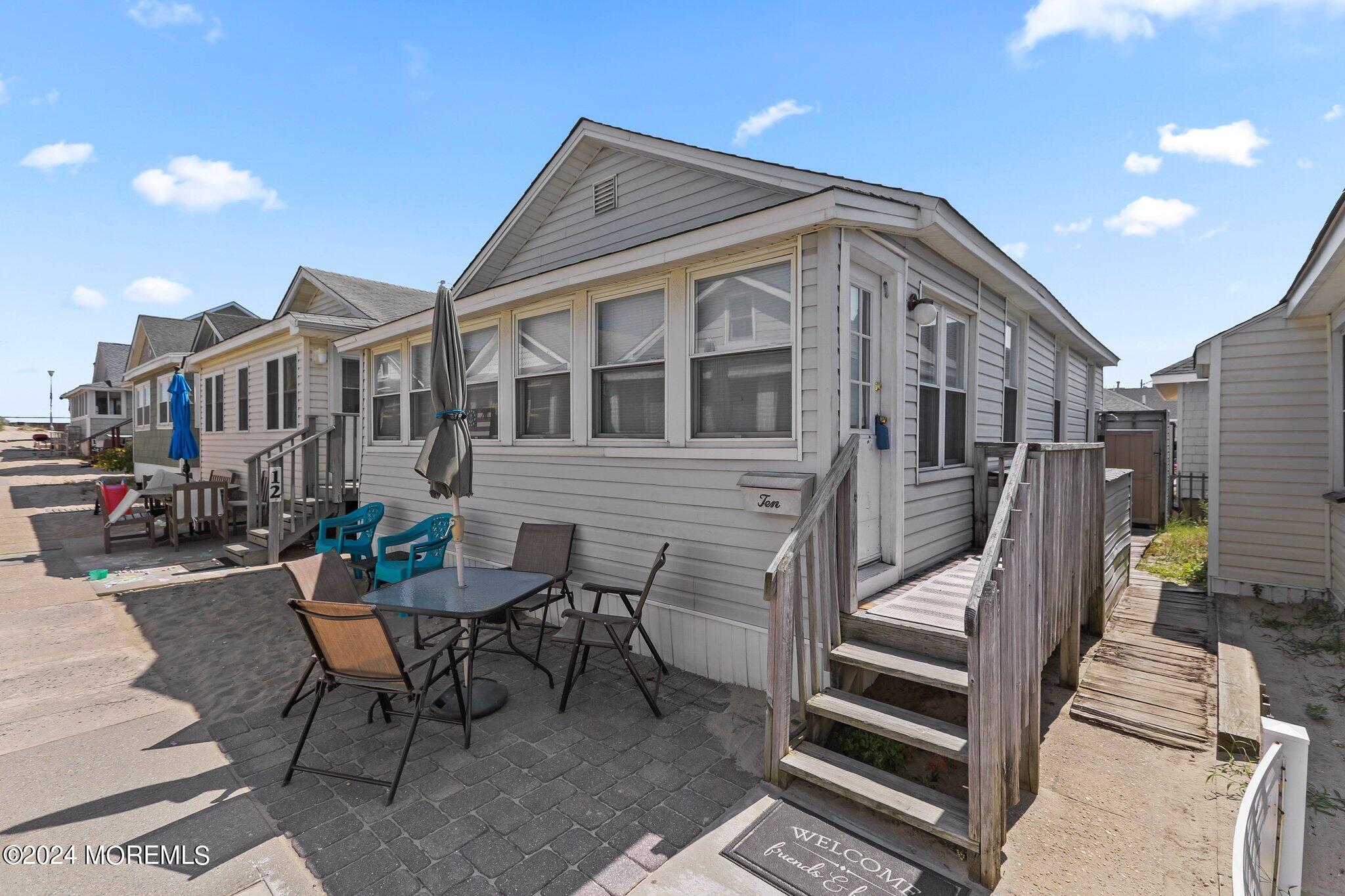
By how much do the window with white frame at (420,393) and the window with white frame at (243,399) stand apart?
6.36 metres

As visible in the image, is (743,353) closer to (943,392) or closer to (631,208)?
(943,392)

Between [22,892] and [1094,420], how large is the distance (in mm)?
13796

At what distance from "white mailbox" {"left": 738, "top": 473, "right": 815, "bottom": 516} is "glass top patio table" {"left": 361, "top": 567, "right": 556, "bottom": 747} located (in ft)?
5.28

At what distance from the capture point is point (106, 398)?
→ 107 feet

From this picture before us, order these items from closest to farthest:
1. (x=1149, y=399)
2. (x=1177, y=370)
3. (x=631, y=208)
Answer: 1. (x=631, y=208)
2. (x=1177, y=370)
3. (x=1149, y=399)

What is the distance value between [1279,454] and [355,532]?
11037 mm

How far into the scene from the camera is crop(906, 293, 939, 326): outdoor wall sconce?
4441mm

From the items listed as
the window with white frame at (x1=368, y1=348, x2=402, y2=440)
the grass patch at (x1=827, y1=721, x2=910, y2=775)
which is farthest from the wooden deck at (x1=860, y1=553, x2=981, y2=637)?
the window with white frame at (x1=368, y1=348, x2=402, y2=440)

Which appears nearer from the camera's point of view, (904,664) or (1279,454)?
(904,664)

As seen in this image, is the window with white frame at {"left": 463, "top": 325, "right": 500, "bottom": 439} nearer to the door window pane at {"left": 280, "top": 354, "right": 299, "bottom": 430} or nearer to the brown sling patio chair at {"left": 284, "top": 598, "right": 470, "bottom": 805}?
the brown sling patio chair at {"left": 284, "top": 598, "right": 470, "bottom": 805}

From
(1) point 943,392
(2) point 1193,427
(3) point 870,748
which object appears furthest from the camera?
(2) point 1193,427

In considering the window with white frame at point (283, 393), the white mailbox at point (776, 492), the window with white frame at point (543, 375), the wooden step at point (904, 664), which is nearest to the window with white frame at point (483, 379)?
the window with white frame at point (543, 375)

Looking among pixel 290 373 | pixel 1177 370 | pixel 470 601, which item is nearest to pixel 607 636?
pixel 470 601

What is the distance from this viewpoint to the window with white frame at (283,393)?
1001 cm
